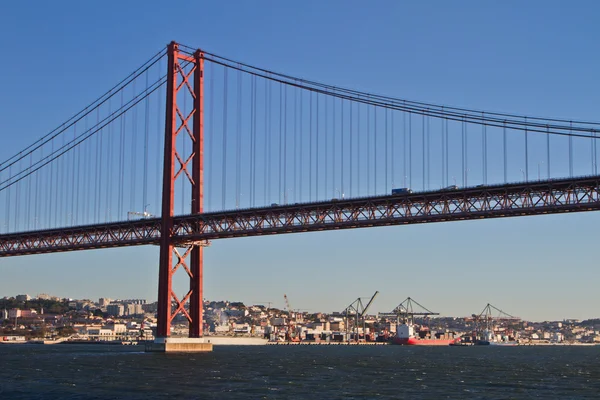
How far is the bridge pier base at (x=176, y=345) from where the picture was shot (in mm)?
76500

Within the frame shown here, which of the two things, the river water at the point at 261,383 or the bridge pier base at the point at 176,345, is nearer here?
the river water at the point at 261,383

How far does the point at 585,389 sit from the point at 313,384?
45.0 feet

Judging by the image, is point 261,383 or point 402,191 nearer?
point 261,383

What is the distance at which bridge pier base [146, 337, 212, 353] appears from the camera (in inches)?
3012

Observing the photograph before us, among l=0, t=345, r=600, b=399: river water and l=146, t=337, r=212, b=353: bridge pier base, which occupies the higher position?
l=146, t=337, r=212, b=353: bridge pier base

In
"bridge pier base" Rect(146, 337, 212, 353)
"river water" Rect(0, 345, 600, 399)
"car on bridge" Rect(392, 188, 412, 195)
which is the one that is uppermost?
"car on bridge" Rect(392, 188, 412, 195)

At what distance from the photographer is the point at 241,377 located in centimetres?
5300

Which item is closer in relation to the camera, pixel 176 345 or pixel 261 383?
pixel 261 383

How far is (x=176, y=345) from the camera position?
7725 centimetres

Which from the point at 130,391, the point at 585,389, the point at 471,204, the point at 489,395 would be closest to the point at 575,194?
the point at 471,204

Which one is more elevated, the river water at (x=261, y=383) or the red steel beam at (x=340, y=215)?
the red steel beam at (x=340, y=215)

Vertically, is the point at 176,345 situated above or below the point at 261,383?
above

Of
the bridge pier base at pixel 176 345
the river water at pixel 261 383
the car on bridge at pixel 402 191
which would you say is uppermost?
the car on bridge at pixel 402 191

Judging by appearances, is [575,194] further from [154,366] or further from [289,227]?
[154,366]
